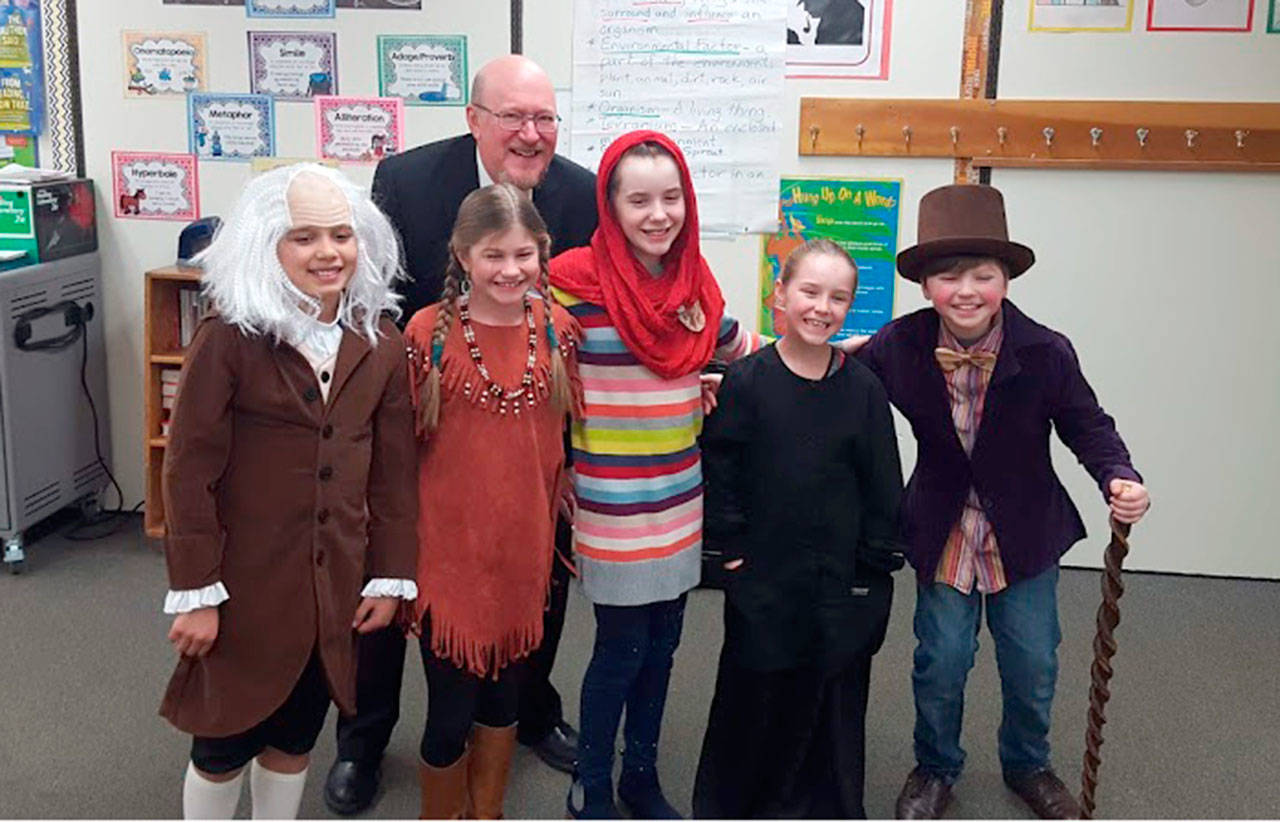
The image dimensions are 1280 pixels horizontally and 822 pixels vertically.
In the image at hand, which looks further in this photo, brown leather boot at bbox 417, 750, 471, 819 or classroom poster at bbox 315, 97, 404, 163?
classroom poster at bbox 315, 97, 404, 163

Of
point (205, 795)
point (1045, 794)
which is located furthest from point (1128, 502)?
point (205, 795)

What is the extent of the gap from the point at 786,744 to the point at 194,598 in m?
1.02

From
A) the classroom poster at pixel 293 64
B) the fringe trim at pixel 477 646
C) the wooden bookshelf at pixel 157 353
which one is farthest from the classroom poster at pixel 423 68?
the fringe trim at pixel 477 646

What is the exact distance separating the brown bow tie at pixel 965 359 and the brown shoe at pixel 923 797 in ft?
2.65

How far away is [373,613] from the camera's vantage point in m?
1.92

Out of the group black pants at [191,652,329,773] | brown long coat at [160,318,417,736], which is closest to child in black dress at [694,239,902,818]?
brown long coat at [160,318,417,736]

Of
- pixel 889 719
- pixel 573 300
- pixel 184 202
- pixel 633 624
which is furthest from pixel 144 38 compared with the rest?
pixel 889 719

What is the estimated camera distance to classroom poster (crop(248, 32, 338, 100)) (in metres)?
3.64

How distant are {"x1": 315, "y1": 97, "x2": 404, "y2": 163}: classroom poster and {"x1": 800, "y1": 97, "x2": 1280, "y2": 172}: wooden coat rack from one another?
1.20m

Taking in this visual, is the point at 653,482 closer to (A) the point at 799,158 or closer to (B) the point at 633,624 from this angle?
(B) the point at 633,624

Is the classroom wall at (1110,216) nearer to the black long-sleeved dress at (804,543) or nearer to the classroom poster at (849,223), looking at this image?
the classroom poster at (849,223)

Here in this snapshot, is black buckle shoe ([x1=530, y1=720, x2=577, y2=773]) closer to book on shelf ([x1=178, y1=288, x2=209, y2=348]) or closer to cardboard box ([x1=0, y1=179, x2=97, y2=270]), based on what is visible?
book on shelf ([x1=178, y1=288, x2=209, y2=348])

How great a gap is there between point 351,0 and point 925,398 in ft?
7.40

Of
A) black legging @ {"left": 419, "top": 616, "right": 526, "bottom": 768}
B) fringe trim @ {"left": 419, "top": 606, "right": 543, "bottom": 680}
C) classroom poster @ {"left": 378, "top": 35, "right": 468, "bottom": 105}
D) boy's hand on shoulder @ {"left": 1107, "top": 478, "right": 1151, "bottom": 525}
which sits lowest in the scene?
black legging @ {"left": 419, "top": 616, "right": 526, "bottom": 768}
